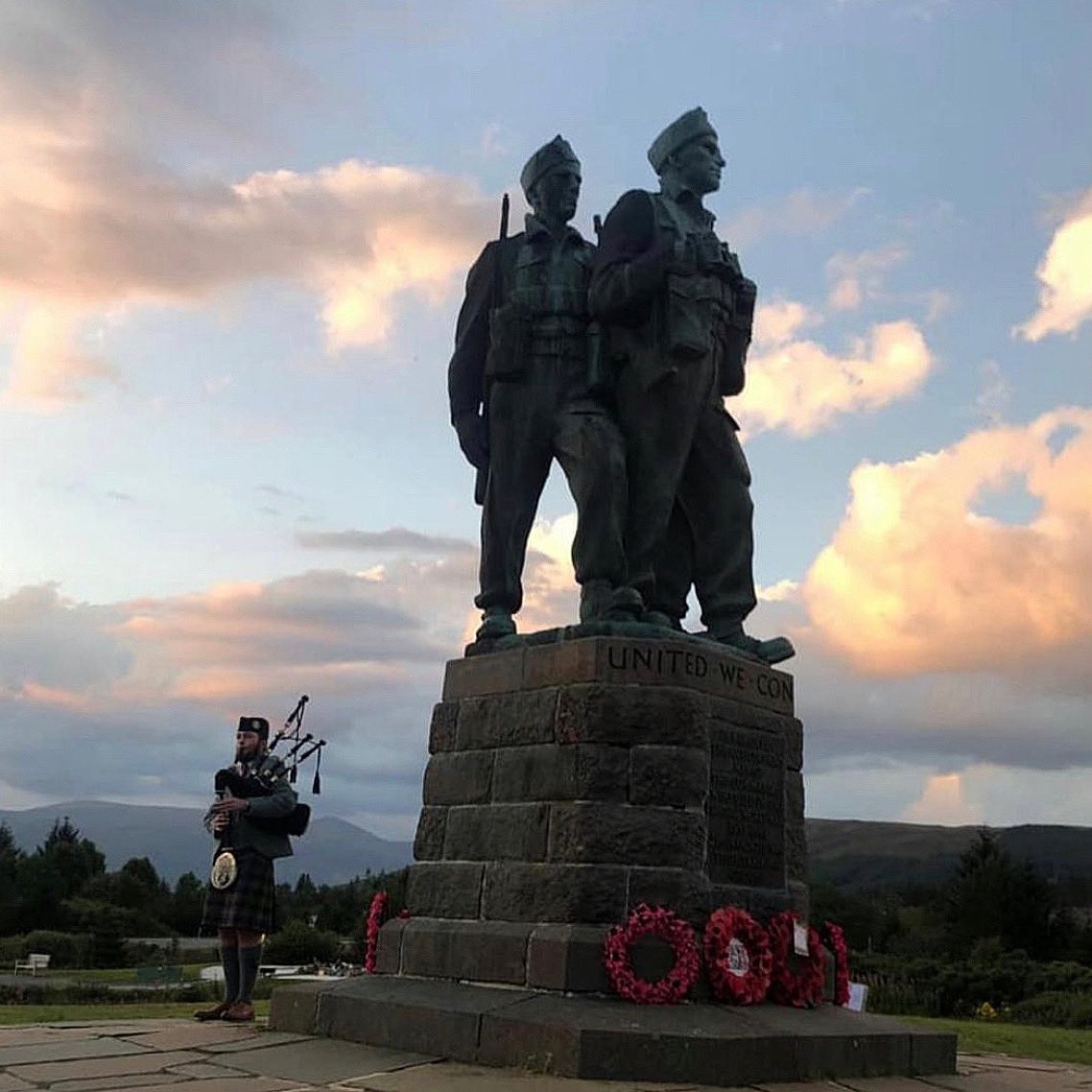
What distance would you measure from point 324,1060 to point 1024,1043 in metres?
6.73

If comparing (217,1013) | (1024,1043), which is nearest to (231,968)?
(217,1013)

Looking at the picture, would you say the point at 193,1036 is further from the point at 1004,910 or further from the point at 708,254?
the point at 1004,910

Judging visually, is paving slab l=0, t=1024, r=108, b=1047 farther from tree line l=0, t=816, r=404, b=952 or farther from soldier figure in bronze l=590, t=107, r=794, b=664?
tree line l=0, t=816, r=404, b=952

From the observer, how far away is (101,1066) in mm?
6039

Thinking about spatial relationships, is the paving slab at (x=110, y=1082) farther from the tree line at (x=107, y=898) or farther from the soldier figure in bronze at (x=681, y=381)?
the tree line at (x=107, y=898)

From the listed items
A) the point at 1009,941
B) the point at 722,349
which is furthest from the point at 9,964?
the point at 722,349

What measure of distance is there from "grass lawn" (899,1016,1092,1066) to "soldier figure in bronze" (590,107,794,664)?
3.31 meters

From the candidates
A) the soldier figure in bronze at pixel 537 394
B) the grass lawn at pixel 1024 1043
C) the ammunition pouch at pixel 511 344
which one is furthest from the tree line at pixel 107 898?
the ammunition pouch at pixel 511 344

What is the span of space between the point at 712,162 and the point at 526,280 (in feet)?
4.91

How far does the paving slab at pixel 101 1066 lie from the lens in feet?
18.9

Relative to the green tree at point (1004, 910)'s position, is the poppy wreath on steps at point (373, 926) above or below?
below

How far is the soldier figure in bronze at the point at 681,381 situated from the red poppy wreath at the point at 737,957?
187 cm

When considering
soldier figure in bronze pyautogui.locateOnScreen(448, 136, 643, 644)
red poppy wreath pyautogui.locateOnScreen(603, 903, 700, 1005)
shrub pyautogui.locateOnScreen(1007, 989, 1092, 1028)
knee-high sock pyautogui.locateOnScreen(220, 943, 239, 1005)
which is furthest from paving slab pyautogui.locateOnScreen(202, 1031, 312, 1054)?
shrub pyautogui.locateOnScreen(1007, 989, 1092, 1028)

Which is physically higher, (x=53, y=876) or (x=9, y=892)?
(x=53, y=876)
